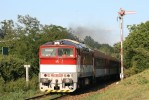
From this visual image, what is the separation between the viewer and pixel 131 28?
4528 centimetres

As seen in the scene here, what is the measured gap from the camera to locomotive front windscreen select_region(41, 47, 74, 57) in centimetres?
2091

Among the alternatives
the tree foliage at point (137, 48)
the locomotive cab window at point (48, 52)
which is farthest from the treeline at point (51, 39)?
the locomotive cab window at point (48, 52)

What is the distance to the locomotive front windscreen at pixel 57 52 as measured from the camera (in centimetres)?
2091

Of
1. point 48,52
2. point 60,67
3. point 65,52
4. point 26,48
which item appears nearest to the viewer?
point 60,67

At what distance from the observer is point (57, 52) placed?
21.0 metres

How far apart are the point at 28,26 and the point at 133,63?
488 inches

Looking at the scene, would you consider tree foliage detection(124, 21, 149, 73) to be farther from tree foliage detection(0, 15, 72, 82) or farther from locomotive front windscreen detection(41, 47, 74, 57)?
locomotive front windscreen detection(41, 47, 74, 57)

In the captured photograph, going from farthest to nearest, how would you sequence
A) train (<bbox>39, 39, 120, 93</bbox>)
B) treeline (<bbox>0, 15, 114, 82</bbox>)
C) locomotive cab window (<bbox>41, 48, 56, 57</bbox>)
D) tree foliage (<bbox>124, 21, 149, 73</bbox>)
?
1. tree foliage (<bbox>124, 21, 149, 73</bbox>)
2. treeline (<bbox>0, 15, 114, 82</bbox>)
3. locomotive cab window (<bbox>41, 48, 56, 57</bbox>)
4. train (<bbox>39, 39, 120, 93</bbox>)

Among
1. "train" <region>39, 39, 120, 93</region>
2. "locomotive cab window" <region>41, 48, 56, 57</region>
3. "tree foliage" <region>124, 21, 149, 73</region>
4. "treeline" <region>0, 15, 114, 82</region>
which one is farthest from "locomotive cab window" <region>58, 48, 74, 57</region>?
"tree foliage" <region>124, 21, 149, 73</region>

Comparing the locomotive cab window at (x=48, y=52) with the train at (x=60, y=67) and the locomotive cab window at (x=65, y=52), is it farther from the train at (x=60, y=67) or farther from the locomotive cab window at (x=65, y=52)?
the locomotive cab window at (x=65, y=52)

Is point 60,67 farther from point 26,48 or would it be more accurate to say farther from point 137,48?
point 137,48

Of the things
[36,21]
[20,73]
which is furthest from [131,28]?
[20,73]

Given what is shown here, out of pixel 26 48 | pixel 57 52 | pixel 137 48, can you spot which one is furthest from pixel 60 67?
pixel 137 48

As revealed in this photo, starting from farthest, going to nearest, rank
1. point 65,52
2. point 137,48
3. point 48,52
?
point 137,48 < point 48,52 < point 65,52
